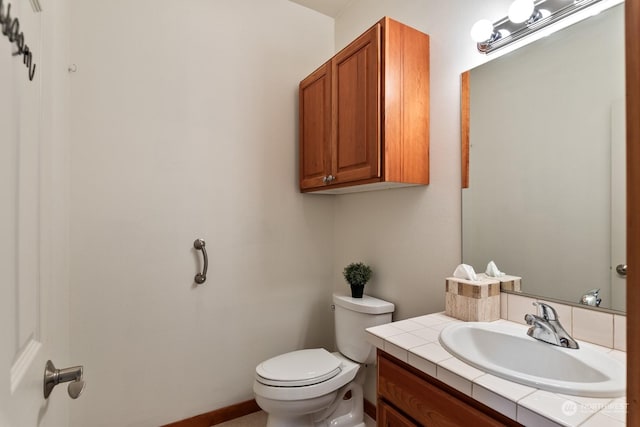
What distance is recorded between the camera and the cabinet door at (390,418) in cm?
104

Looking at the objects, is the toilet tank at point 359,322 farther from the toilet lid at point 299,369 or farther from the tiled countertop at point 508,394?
the tiled countertop at point 508,394

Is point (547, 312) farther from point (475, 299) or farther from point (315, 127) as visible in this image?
point (315, 127)

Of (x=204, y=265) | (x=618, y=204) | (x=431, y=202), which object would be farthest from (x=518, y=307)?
(x=204, y=265)

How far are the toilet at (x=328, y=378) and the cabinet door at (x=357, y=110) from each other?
0.78 m

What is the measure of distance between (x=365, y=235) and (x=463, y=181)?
765 millimetres

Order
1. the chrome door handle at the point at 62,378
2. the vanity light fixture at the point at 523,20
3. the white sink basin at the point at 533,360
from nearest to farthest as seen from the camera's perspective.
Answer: the chrome door handle at the point at 62,378
the white sink basin at the point at 533,360
the vanity light fixture at the point at 523,20

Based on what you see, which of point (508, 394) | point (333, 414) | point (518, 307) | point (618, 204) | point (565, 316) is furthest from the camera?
point (333, 414)

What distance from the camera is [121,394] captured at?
168cm

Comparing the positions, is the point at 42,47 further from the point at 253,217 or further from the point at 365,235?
the point at 365,235

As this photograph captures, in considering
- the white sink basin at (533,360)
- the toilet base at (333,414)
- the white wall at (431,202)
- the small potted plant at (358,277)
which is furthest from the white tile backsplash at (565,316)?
the toilet base at (333,414)

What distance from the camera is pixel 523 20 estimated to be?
116 cm

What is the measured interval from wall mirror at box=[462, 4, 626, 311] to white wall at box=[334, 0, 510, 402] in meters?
0.08

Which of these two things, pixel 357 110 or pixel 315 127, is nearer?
pixel 357 110

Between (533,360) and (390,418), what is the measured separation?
20.0 inches
